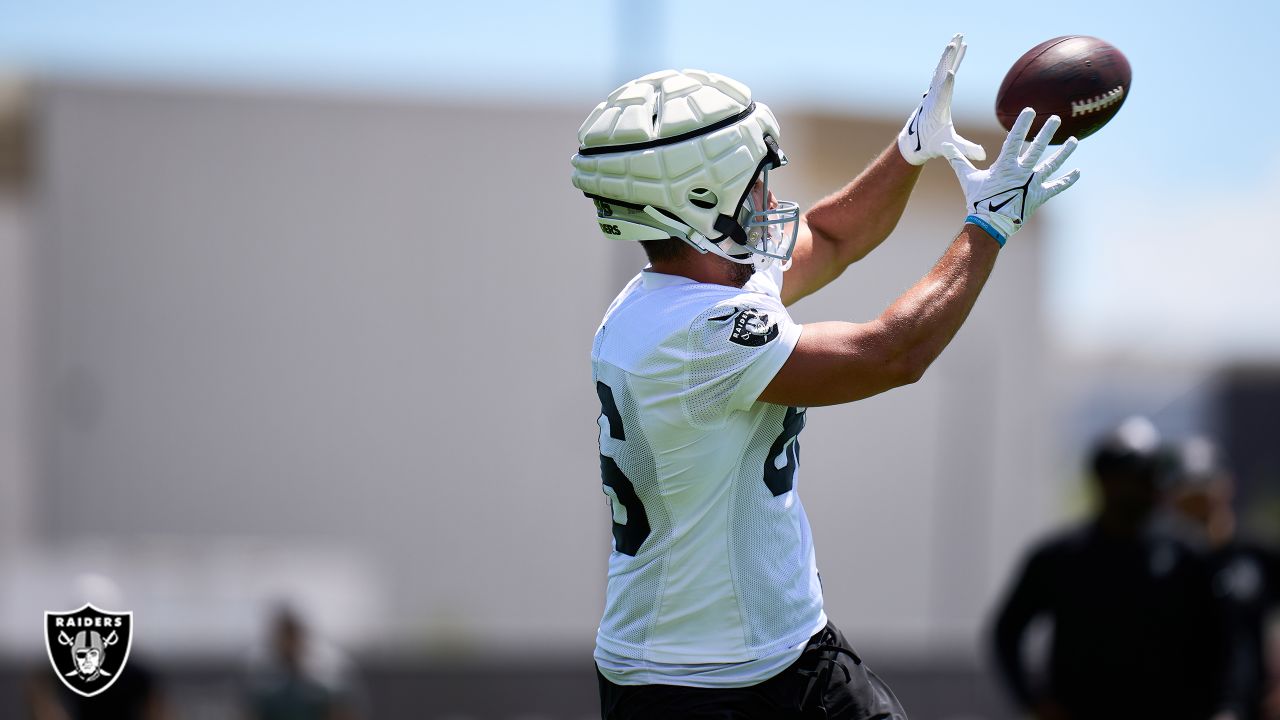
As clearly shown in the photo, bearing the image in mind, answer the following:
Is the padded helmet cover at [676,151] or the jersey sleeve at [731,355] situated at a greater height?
the padded helmet cover at [676,151]

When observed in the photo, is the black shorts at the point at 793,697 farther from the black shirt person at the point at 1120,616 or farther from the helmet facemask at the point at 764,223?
the black shirt person at the point at 1120,616

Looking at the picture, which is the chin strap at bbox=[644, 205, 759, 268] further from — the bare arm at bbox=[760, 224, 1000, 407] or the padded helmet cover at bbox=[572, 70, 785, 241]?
the bare arm at bbox=[760, 224, 1000, 407]

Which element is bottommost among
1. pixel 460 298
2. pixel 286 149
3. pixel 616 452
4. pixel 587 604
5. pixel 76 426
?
pixel 587 604

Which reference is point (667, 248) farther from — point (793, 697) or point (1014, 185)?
point (793, 697)

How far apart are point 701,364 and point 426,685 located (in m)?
8.91

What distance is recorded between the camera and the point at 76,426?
66.3 ft

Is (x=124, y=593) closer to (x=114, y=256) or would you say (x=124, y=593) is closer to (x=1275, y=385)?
(x=114, y=256)

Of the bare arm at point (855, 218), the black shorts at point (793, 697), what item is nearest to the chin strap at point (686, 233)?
the bare arm at point (855, 218)

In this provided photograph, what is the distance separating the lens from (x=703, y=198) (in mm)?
3205

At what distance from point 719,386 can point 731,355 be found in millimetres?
77

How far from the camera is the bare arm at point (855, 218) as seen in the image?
388 centimetres

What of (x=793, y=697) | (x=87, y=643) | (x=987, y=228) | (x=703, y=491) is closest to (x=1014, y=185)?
(x=987, y=228)

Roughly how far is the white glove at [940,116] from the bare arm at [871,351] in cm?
61

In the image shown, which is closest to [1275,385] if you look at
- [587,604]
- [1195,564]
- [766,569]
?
[587,604]
